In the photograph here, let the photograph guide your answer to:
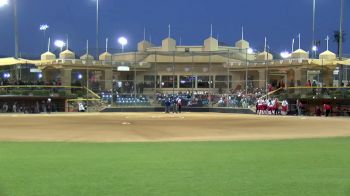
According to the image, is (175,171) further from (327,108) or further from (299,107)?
(299,107)

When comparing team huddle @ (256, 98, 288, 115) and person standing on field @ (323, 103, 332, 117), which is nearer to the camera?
person standing on field @ (323, 103, 332, 117)

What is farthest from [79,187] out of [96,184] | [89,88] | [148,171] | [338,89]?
[89,88]

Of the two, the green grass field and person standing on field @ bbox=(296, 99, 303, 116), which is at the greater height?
person standing on field @ bbox=(296, 99, 303, 116)

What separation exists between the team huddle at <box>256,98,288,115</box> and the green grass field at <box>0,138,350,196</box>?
28871mm

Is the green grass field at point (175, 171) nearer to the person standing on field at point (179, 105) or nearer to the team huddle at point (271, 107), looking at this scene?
the team huddle at point (271, 107)

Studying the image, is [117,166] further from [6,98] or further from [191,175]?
[6,98]

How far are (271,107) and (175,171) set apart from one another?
35.0m

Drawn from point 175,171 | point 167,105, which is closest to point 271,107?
point 167,105

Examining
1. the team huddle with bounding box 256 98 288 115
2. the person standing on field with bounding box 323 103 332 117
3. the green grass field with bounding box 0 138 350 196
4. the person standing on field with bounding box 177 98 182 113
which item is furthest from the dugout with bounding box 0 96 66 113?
the green grass field with bounding box 0 138 350 196

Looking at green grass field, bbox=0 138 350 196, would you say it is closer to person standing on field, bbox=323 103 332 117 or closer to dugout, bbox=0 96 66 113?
person standing on field, bbox=323 103 332 117

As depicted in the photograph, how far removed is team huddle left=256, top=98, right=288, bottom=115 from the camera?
4391cm

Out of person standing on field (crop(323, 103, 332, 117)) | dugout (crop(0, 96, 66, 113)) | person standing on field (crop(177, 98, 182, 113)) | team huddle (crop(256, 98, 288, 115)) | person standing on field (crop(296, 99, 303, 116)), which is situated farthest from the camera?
person standing on field (crop(177, 98, 182, 113))

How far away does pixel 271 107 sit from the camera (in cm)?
4428

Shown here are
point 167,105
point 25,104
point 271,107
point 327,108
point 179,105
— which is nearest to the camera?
point 327,108
